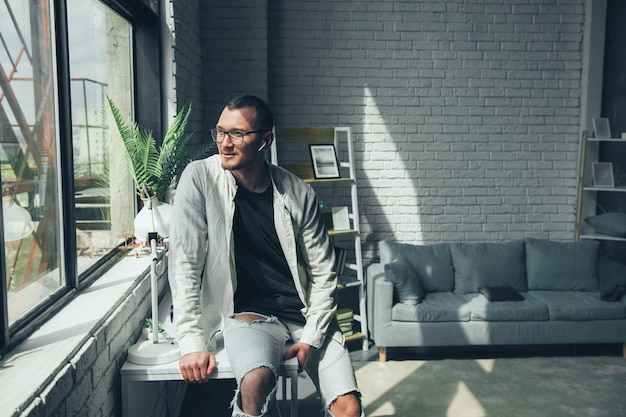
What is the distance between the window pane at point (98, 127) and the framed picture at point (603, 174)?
374cm

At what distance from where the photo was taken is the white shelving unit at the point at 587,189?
16.4 ft

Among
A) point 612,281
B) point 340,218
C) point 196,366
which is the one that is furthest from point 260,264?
point 612,281

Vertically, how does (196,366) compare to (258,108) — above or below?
below

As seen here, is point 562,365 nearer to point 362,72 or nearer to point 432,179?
point 432,179

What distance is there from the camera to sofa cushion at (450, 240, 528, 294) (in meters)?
4.75

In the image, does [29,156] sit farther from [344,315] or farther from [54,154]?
[344,315]

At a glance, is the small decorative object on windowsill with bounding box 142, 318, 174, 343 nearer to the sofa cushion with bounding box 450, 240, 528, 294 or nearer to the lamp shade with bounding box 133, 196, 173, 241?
the lamp shade with bounding box 133, 196, 173, 241

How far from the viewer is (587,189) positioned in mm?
5012

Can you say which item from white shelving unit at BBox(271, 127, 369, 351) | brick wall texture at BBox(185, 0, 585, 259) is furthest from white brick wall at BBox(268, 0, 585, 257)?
white shelving unit at BBox(271, 127, 369, 351)

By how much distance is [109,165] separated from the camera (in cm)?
302

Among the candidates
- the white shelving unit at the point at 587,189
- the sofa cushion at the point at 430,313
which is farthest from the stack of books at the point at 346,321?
the white shelving unit at the point at 587,189

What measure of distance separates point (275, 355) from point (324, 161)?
105 inches

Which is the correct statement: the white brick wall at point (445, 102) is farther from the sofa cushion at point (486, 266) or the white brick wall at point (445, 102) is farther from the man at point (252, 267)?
the man at point (252, 267)

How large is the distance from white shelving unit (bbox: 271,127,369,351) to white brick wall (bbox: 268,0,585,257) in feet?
0.50
